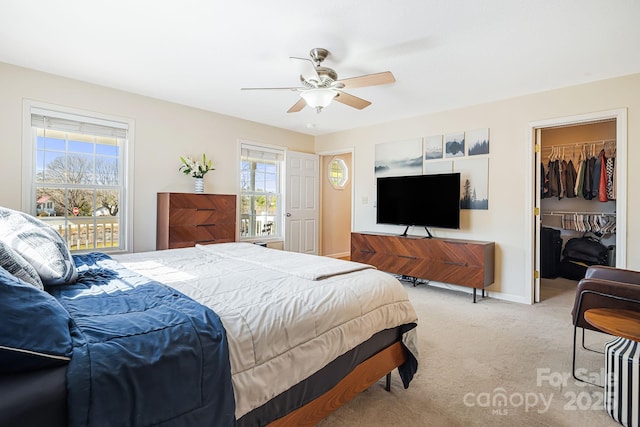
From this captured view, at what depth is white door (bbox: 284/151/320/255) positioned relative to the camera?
18.4 ft

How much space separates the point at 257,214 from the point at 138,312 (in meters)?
4.15

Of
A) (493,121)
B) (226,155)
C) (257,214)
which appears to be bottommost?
(257,214)

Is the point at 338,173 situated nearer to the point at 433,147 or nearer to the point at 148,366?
the point at 433,147

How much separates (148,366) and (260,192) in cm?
451

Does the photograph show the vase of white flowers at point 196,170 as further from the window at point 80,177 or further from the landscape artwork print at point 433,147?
the landscape artwork print at point 433,147

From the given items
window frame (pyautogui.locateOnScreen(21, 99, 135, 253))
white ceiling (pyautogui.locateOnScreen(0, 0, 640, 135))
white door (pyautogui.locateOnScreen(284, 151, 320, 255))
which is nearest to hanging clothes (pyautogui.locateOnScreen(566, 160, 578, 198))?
white ceiling (pyautogui.locateOnScreen(0, 0, 640, 135))

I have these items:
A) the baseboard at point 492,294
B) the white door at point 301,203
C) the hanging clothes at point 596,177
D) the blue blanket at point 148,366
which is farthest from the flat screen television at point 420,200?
the blue blanket at point 148,366

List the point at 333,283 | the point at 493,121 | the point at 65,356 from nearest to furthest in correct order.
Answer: the point at 65,356 < the point at 333,283 < the point at 493,121

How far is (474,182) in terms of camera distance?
4199 mm

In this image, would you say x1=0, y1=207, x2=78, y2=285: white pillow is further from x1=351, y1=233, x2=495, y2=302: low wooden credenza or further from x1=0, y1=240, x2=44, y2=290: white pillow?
x1=351, y1=233, x2=495, y2=302: low wooden credenza

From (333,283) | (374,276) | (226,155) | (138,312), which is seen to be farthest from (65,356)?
(226,155)

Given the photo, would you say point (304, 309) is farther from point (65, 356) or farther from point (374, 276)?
point (65, 356)

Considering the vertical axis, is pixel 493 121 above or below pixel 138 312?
above

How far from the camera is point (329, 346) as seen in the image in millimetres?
1429
